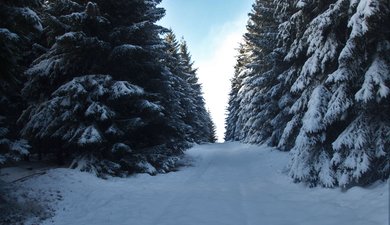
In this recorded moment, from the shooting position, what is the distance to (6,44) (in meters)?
9.60

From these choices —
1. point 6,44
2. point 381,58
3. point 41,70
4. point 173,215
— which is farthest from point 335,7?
point 41,70

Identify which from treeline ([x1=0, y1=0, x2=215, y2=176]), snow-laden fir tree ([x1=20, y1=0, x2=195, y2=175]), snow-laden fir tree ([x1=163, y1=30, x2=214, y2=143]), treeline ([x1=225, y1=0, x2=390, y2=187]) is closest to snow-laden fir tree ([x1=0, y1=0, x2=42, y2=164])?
treeline ([x1=0, y1=0, x2=215, y2=176])

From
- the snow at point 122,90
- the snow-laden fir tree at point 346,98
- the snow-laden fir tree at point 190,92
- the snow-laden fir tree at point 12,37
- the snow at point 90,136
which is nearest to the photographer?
the snow-laden fir tree at point 12,37

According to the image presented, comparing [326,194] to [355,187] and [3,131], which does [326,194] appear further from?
[3,131]

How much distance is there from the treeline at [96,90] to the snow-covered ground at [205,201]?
5.40 feet

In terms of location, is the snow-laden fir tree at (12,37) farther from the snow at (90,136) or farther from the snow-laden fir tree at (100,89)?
the snow-laden fir tree at (100,89)

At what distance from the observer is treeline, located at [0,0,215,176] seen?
51.0ft

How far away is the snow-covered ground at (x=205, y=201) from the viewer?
380 inches

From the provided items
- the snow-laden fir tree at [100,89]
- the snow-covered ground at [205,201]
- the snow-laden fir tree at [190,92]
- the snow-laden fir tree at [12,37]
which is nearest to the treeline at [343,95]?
the snow-covered ground at [205,201]

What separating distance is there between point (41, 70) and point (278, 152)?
1351 cm

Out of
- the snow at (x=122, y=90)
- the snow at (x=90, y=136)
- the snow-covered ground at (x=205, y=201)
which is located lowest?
the snow-covered ground at (x=205, y=201)

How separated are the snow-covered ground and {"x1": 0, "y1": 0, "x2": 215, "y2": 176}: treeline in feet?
5.40

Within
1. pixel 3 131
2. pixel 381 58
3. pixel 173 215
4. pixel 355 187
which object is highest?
pixel 381 58

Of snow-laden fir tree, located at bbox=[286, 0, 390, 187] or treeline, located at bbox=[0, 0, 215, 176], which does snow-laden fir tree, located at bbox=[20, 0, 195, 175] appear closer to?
treeline, located at bbox=[0, 0, 215, 176]
